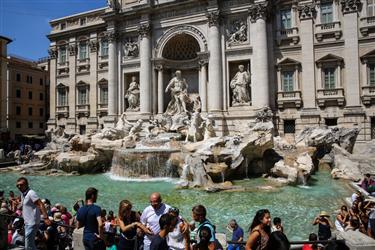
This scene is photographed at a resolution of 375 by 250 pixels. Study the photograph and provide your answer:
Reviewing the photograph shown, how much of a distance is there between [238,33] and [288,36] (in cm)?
385

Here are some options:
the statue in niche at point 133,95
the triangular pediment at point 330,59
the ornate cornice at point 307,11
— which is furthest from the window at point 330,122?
the statue in niche at point 133,95

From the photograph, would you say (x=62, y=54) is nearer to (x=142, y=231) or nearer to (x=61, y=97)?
(x=61, y=97)

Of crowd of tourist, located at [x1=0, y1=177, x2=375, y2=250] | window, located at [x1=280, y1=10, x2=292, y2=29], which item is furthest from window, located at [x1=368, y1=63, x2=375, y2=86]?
crowd of tourist, located at [x1=0, y1=177, x2=375, y2=250]

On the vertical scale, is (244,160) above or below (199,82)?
below

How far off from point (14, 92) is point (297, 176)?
40160 millimetres

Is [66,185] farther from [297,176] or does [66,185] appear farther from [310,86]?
[310,86]

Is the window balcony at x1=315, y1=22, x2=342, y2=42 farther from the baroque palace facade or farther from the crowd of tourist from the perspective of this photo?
the crowd of tourist

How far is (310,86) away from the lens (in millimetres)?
23766

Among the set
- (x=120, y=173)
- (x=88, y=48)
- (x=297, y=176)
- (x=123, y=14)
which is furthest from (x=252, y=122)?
(x=88, y=48)

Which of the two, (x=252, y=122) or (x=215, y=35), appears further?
(x=215, y=35)

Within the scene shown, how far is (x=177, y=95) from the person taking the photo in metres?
27.3

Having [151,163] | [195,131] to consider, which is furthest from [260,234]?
[195,131]

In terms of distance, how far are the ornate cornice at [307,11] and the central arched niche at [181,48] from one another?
8841mm

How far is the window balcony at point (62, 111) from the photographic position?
34969 millimetres
